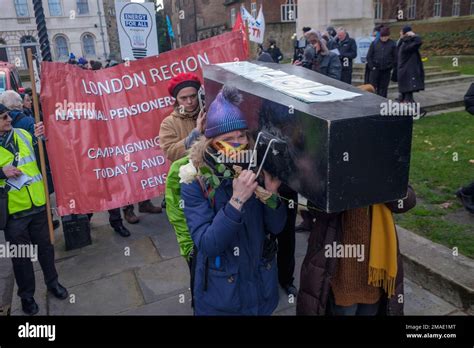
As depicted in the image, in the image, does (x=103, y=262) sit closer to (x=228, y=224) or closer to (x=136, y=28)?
(x=228, y=224)

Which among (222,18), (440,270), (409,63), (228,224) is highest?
(222,18)

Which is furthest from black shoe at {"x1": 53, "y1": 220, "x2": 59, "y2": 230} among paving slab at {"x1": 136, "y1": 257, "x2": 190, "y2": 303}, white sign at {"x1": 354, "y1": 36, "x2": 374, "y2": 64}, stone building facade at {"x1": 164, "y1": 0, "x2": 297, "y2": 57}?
stone building facade at {"x1": 164, "y1": 0, "x2": 297, "y2": 57}

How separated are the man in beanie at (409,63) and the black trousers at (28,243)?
769 cm

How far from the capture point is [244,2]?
39.0m

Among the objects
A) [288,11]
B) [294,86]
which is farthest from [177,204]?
[288,11]

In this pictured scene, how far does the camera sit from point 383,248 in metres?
2.32

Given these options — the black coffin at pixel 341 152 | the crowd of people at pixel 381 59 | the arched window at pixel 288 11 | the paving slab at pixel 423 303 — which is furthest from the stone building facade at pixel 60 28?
the black coffin at pixel 341 152

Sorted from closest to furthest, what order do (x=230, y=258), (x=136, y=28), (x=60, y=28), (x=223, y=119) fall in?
(x=223, y=119) < (x=230, y=258) < (x=136, y=28) < (x=60, y=28)

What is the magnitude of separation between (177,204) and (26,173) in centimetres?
193

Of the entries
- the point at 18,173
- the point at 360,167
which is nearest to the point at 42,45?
the point at 18,173

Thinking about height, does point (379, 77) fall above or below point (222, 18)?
below

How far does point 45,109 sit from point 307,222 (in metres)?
3.13

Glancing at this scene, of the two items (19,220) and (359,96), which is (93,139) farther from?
(359,96)

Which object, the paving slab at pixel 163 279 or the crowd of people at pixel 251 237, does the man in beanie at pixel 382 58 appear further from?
the crowd of people at pixel 251 237
